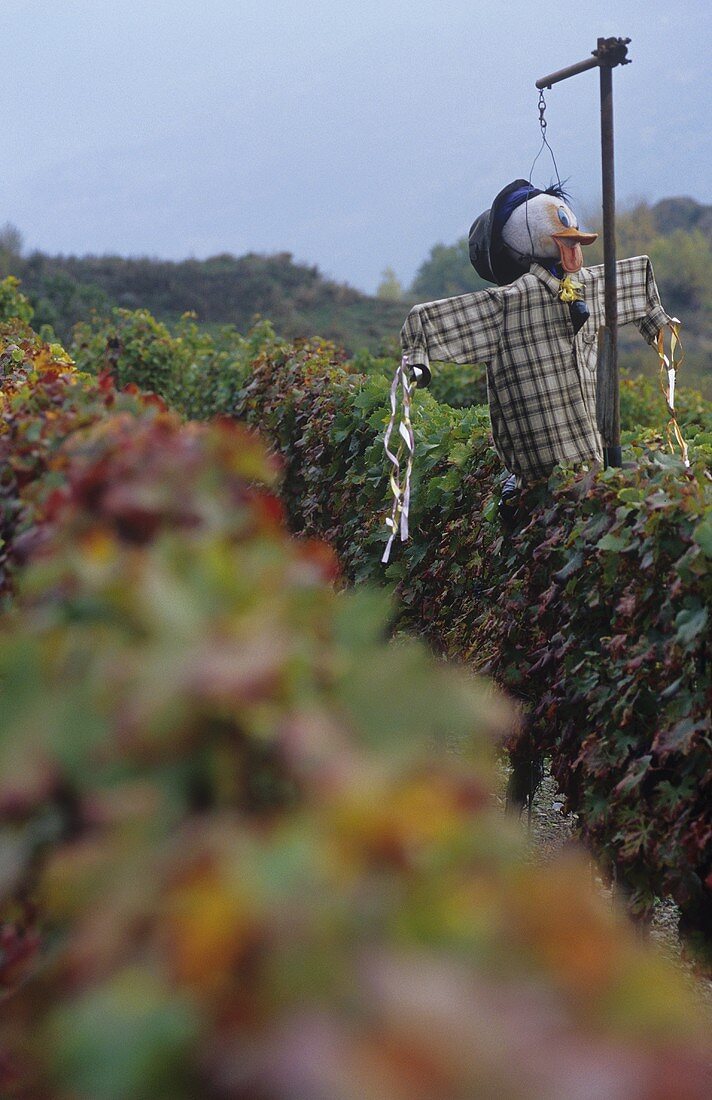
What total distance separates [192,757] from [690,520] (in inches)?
98.1

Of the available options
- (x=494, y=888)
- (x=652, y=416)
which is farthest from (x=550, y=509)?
(x=652, y=416)

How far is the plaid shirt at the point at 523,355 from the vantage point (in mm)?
4617

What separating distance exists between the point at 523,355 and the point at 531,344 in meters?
0.05

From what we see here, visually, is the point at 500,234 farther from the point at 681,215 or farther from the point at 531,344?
the point at 681,215

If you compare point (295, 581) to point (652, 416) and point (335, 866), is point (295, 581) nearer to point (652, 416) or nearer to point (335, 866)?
point (335, 866)

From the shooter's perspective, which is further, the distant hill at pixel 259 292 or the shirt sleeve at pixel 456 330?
the distant hill at pixel 259 292

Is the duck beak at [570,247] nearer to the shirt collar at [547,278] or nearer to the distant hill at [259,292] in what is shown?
the shirt collar at [547,278]

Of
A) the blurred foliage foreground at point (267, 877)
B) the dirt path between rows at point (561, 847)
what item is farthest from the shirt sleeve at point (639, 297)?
the blurred foliage foreground at point (267, 877)

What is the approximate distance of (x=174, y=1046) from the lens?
2.13 ft

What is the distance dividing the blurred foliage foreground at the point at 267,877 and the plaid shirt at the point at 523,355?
11.8 ft

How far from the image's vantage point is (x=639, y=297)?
16.7 feet

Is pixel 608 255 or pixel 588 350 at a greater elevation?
pixel 608 255

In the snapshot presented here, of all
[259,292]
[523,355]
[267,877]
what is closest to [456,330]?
[523,355]

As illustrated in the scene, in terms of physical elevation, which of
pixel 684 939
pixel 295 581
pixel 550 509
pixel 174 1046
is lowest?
pixel 684 939
